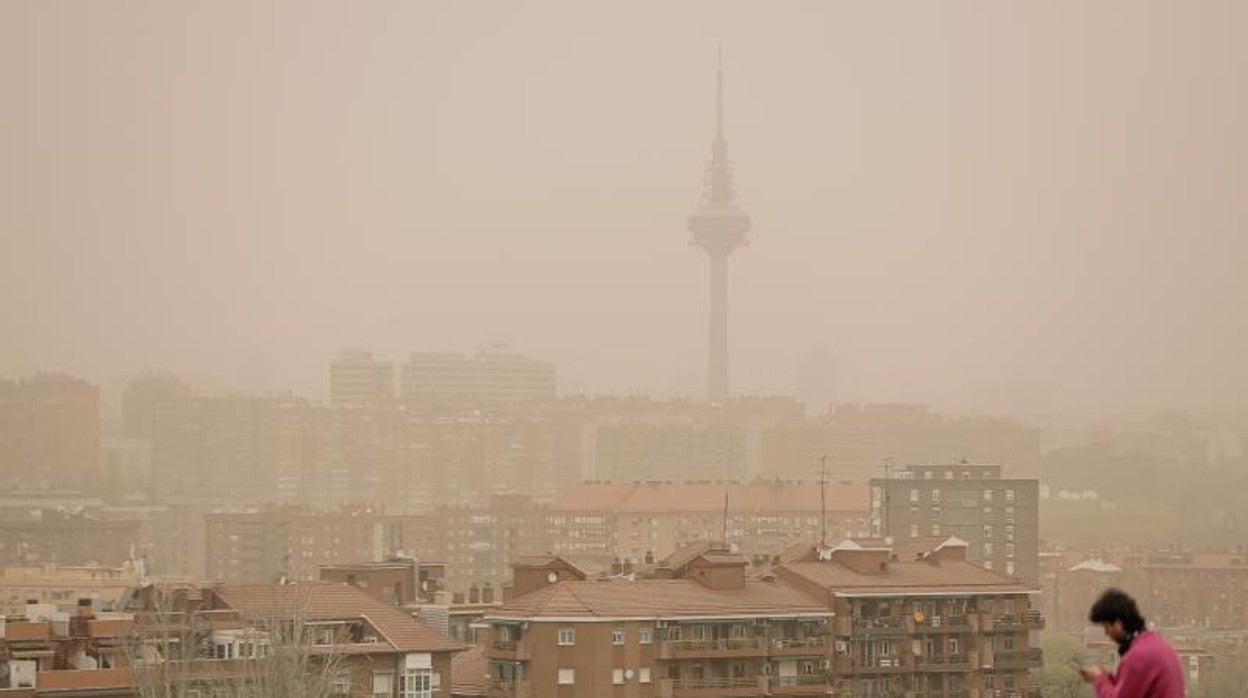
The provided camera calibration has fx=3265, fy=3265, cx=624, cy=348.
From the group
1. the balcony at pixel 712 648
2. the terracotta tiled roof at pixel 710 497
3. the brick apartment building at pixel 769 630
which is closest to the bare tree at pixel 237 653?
the brick apartment building at pixel 769 630

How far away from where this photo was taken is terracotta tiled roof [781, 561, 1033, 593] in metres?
30.9

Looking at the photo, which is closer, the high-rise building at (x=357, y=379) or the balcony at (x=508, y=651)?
the balcony at (x=508, y=651)

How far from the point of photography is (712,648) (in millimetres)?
28531

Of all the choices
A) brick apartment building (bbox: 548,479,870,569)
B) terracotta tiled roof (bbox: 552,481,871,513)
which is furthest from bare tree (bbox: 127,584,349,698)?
terracotta tiled roof (bbox: 552,481,871,513)

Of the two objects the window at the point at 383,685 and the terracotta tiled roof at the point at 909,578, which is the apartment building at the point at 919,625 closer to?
the terracotta tiled roof at the point at 909,578

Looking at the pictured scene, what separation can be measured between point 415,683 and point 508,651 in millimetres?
1805

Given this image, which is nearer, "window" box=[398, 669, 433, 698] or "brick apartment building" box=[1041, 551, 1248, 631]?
"window" box=[398, 669, 433, 698]

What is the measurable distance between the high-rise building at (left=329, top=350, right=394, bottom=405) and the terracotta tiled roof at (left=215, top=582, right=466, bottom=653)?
117 metres

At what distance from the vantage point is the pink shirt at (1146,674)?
614cm

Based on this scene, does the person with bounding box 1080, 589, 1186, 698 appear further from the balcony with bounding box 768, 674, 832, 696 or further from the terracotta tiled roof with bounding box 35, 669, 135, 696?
the balcony with bounding box 768, 674, 832, 696

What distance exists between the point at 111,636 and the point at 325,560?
204ft

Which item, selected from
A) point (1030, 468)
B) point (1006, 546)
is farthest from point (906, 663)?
point (1030, 468)

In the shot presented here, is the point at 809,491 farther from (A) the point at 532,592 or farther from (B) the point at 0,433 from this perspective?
(A) the point at 532,592

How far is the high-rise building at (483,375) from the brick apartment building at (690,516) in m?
58.3
